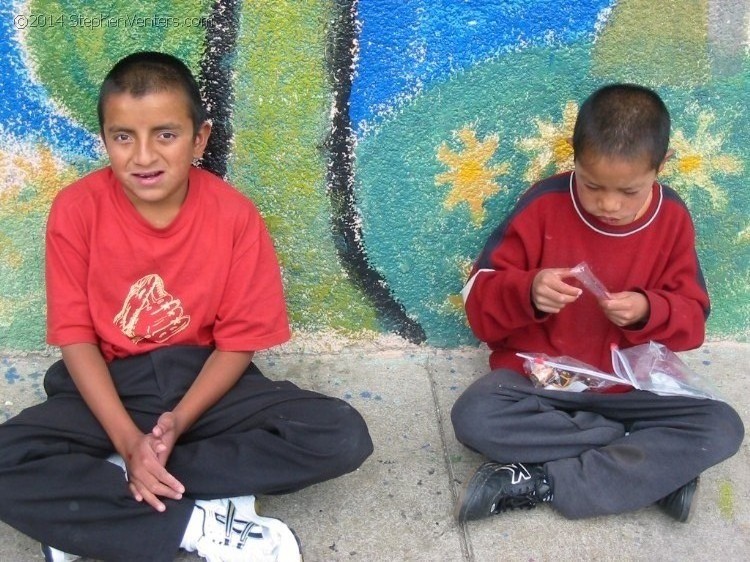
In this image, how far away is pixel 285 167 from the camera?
2457 mm

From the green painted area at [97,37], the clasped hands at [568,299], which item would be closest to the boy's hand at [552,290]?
the clasped hands at [568,299]

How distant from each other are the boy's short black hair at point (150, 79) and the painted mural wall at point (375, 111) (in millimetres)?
235

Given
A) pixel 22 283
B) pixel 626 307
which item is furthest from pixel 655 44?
pixel 22 283

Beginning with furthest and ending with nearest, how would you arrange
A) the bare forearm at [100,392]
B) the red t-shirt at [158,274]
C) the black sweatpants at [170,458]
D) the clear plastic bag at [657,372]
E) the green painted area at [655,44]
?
the green painted area at [655,44] → the clear plastic bag at [657,372] → the red t-shirt at [158,274] → the bare forearm at [100,392] → the black sweatpants at [170,458]

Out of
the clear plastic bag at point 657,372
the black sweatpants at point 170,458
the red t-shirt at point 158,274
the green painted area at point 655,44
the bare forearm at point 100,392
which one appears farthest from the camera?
the green painted area at point 655,44

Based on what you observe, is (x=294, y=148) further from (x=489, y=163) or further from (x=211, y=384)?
(x=211, y=384)

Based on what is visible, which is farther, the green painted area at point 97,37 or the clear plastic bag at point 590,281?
the green painted area at point 97,37

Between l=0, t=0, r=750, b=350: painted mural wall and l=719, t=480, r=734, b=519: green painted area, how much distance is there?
0.73 m

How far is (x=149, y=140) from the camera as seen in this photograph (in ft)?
6.65

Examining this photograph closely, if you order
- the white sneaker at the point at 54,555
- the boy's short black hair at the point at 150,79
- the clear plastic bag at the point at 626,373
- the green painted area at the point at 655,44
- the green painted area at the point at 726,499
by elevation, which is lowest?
the white sneaker at the point at 54,555

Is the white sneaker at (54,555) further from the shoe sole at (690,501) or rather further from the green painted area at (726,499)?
the green painted area at (726,499)

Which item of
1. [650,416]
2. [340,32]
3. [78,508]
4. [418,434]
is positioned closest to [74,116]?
[340,32]

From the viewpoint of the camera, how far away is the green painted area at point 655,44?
2.37 m

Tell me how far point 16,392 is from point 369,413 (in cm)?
96
